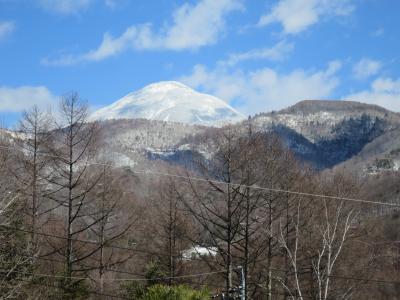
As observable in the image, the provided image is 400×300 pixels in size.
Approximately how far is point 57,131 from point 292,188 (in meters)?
10.9

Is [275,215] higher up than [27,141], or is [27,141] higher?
[27,141]

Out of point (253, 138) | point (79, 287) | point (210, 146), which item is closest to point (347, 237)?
point (253, 138)

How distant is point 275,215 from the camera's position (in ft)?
75.5

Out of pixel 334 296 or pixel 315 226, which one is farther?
pixel 334 296

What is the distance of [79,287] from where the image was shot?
19.1m

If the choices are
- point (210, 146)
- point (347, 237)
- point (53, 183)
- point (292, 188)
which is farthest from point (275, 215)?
point (53, 183)

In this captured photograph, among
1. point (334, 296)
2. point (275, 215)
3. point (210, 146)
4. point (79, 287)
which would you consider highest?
point (210, 146)

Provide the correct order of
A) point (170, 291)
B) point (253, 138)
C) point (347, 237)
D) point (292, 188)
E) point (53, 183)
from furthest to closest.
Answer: point (347, 237) → point (292, 188) → point (253, 138) → point (53, 183) → point (170, 291)

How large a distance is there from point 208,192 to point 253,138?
9.38ft

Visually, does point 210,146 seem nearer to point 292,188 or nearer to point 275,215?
point 275,215

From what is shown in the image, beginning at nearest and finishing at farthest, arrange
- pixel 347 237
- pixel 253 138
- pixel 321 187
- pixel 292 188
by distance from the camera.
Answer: pixel 253 138, pixel 292 188, pixel 347 237, pixel 321 187

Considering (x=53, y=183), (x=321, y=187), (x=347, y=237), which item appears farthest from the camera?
(x=321, y=187)

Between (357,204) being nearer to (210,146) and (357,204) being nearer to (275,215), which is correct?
(275,215)

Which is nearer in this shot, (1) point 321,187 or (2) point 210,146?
(2) point 210,146
